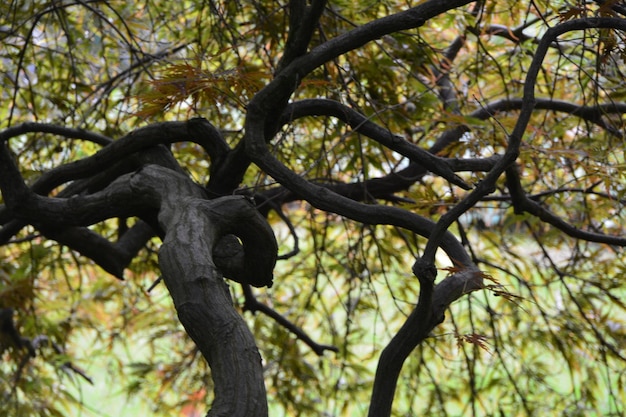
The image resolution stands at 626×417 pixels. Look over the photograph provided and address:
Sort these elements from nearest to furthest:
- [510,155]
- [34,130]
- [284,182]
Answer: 1. [510,155]
2. [284,182]
3. [34,130]

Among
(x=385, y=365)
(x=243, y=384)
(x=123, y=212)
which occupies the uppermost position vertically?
(x=123, y=212)

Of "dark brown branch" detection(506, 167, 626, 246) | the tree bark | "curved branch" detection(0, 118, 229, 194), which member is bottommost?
the tree bark

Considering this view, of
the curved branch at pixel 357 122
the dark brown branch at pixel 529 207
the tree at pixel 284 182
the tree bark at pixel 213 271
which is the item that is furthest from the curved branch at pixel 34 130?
the dark brown branch at pixel 529 207

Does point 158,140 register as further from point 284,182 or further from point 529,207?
point 529,207

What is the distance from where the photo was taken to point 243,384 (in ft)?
2.76

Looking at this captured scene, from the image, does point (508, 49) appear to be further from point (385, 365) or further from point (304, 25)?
point (385, 365)

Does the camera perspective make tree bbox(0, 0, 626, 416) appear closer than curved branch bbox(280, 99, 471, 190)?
Yes

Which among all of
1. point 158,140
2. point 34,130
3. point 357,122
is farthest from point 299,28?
point 34,130

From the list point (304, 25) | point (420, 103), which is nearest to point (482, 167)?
point (304, 25)

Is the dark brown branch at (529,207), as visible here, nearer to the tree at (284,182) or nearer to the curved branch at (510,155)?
the tree at (284,182)

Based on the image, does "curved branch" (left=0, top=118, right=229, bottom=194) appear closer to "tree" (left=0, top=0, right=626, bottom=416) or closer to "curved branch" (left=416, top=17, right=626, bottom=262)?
"tree" (left=0, top=0, right=626, bottom=416)

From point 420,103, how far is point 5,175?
867 mm

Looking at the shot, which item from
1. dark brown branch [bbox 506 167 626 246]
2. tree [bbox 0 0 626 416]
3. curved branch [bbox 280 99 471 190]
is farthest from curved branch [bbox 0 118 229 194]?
dark brown branch [bbox 506 167 626 246]

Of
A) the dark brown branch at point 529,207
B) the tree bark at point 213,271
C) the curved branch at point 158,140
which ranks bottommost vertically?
the tree bark at point 213,271
